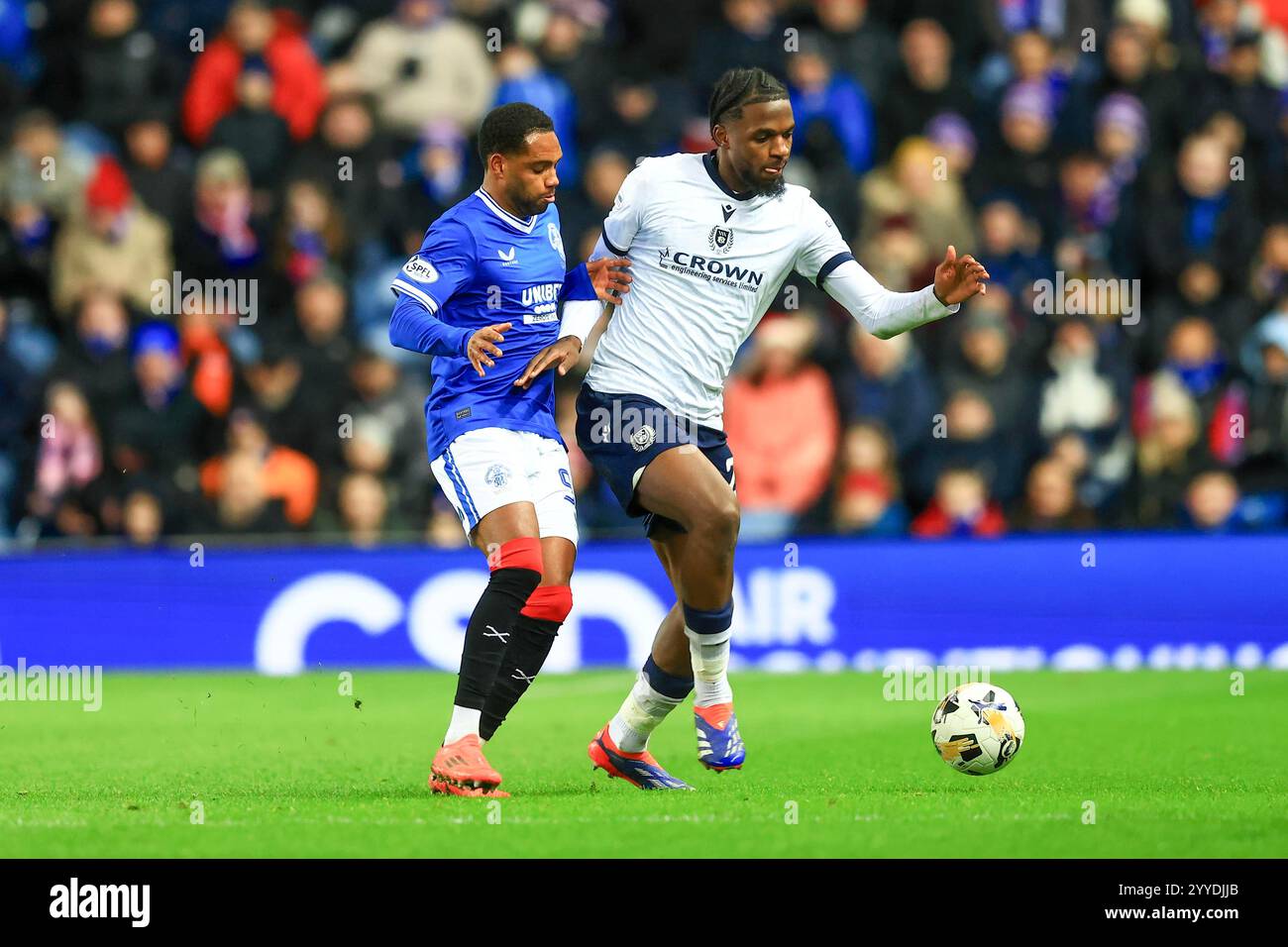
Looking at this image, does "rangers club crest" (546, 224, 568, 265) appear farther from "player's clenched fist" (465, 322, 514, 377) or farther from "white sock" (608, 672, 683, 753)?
"white sock" (608, 672, 683, 753)

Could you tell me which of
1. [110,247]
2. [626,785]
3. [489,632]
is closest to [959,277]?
[489,632]

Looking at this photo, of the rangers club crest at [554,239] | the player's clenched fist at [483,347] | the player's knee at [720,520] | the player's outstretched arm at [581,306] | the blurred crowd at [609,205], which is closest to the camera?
the player's clenched fist at [483,347]

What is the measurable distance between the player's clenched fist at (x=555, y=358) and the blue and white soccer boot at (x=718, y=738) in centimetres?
140

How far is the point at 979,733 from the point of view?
7.64 metres

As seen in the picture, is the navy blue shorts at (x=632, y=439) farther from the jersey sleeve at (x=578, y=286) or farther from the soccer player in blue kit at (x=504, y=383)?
the jersey sleeve at (x=578, y=286)

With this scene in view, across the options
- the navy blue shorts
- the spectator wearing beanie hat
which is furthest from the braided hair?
the spectator wearing beanie hat

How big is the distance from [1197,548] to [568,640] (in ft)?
13.3

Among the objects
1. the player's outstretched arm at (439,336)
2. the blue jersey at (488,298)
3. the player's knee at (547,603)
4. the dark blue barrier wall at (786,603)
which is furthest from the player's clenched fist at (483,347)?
the dark blue barrier wall at (786,603)

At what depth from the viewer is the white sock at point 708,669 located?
7656 mm

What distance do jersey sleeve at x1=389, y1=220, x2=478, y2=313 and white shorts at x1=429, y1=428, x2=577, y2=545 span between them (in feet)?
1.80

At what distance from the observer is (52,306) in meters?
14.7

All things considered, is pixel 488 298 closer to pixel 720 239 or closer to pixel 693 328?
pixel 693 328

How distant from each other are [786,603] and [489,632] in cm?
572

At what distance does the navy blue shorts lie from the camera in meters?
7.73
